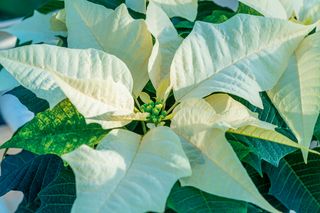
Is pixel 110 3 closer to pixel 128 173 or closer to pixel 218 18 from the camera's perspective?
pixel 218 18

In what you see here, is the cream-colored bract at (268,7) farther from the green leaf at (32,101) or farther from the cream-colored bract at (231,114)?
the green leaf at (32,101)

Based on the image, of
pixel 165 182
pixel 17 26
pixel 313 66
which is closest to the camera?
pixel 165 182

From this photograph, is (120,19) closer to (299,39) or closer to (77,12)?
(77,12)

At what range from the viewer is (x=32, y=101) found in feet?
1.70

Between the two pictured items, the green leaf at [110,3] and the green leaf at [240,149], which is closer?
the green leaf at [240,149]

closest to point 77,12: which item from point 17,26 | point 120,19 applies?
point 120,19

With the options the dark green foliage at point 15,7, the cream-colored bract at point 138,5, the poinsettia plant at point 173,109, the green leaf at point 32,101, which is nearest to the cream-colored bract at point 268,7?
the poinsettia plant at point 173,109

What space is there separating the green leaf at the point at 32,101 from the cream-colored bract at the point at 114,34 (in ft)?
0.24

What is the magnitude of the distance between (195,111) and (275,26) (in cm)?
10

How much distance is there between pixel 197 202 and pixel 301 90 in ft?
0.42

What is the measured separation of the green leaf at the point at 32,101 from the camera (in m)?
0.51

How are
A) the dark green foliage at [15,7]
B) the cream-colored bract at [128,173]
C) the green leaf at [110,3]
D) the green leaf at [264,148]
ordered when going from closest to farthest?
the cream-colored bract at [128,173] < the green leaf at [264,148] < the green leaf at [110,3] < the dark green foliage at [15,7]

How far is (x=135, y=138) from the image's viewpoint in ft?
1.37

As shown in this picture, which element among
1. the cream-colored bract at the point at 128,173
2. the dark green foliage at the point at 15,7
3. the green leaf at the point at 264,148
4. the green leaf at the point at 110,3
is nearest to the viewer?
the cream-colored bract at the point at 128,173
